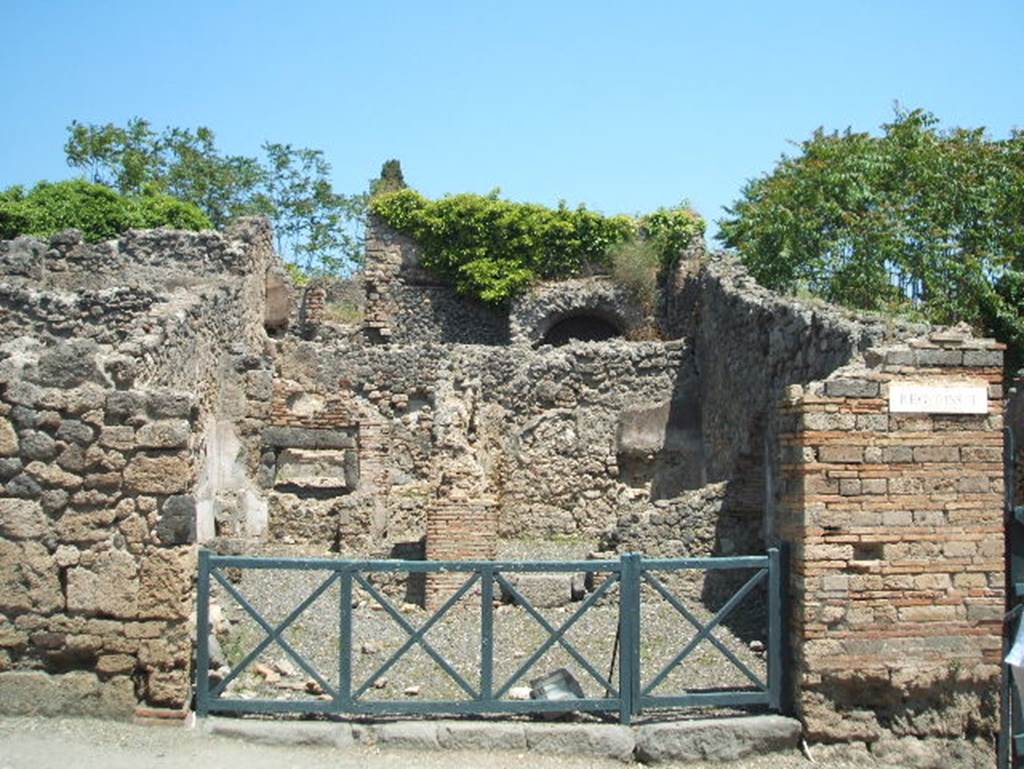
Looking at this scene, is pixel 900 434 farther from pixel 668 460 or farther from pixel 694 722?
pixel 668 460

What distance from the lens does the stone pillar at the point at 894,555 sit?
7293 mm

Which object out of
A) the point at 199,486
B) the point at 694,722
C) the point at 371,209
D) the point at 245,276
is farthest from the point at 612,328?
the point at 694,722

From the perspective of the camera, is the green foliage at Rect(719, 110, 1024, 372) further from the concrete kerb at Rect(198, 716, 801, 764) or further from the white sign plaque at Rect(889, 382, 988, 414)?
the concrete kerb at Rect(198, 716, 801, 764)

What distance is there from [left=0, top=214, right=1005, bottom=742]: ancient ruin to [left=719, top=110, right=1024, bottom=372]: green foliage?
179 centimetres

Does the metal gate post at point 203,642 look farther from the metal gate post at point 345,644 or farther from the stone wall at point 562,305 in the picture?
the stone wall at point 562,305

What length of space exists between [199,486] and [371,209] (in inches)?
563

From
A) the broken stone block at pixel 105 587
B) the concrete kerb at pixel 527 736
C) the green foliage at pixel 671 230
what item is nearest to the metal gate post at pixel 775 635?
the concrete kerb at pixel 527 736

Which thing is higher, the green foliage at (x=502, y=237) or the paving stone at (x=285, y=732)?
the green foliage at (x=502, y=237)

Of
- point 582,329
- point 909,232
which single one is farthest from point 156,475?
point 582,329

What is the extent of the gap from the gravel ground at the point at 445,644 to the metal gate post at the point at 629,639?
34.3 inches

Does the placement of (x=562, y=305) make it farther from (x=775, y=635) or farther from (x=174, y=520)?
(x=174, y=520)

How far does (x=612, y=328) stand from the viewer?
2602cm

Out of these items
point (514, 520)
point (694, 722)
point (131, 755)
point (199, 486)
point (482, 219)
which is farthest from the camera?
point (482, 219)

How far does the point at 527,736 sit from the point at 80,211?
22.8 metres
